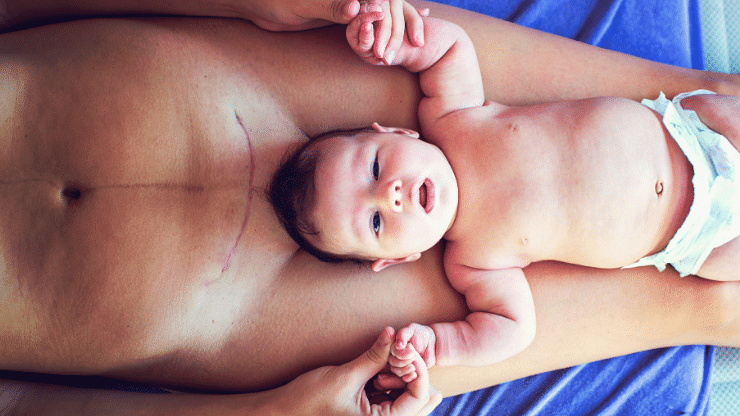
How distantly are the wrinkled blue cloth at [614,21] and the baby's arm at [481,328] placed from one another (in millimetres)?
1109

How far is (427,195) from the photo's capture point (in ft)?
4.26

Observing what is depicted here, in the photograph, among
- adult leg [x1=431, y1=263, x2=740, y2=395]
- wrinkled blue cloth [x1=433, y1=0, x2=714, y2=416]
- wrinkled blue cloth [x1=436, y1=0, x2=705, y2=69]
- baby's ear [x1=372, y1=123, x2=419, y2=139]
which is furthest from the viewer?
wrinkled blue cloth [x1=436, y1=0, x2=705, y2=69]

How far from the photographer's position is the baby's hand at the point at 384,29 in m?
1.20

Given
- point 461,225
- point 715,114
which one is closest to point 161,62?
point 461,225

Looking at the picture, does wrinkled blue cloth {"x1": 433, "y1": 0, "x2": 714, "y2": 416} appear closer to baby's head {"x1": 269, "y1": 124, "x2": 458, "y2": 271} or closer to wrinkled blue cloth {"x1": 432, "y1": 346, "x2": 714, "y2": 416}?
wrinkled blue cloth {"x1": 432, "y1": 346, "x2": 714, "y2": 416}

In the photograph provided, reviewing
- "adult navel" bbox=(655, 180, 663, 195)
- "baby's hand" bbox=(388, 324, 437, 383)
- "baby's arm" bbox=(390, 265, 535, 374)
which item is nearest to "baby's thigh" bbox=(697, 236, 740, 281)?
"adult navel" bbox=(655, 180, 663, 195)

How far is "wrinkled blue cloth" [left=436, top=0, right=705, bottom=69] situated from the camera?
1877 mm

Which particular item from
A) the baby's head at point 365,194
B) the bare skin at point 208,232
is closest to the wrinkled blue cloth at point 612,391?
the bare skin at point 208,232

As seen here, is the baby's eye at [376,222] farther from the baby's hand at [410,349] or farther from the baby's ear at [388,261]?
the baby's hand at [410,349]

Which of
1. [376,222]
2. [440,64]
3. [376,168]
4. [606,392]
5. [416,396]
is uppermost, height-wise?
[440,64]

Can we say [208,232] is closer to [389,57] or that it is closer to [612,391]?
[389,57]

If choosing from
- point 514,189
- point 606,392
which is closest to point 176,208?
point 514,189

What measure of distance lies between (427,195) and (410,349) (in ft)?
1.41

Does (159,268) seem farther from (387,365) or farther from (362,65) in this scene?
(362,65)
